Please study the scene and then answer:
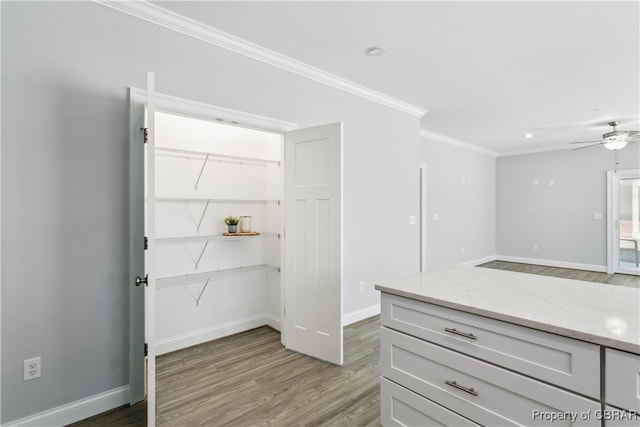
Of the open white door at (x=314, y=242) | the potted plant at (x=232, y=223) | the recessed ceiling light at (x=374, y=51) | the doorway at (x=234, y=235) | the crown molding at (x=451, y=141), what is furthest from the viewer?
the crown molding at (x=451, y=141)

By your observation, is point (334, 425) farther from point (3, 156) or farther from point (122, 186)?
point (3, 156)

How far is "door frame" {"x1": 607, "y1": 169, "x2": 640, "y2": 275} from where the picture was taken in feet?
21.5

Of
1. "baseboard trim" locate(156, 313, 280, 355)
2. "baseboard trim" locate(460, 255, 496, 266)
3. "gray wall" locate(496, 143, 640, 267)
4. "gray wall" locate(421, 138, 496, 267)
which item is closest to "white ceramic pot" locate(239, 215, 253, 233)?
"baseboard trim" locate(156, 313, 280, 355)

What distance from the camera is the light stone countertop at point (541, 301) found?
3.81ft

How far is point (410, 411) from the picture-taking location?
1712 millimetres

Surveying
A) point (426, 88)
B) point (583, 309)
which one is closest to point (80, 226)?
point (583, 309)

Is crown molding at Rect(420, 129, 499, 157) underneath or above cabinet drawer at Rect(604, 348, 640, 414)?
above

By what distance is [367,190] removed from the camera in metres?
3.99

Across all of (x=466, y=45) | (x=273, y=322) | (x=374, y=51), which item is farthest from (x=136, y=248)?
(x=466, y=45)

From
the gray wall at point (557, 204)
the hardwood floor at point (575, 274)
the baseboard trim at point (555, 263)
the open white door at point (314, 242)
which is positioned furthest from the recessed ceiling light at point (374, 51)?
the baseboard trim at point (555, 263)

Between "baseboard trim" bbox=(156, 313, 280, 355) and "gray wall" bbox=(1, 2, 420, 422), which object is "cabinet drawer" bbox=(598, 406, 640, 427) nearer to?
"gray wall" bbox=(1, 2, 420, 422)

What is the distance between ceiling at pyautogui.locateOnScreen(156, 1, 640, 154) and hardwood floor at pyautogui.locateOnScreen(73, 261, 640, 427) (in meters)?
2.82

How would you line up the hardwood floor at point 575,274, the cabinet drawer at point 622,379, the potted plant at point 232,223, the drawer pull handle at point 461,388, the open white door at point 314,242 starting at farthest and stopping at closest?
the hardwood floor at point 575,274 < the potted plant at point 232,223 < the open white door at point 314,242 < the drawer pull handle at point 461,388 < the cabinet drawer at point 622,379

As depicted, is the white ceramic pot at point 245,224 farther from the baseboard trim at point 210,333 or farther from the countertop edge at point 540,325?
the countertop edge at point 540,325
